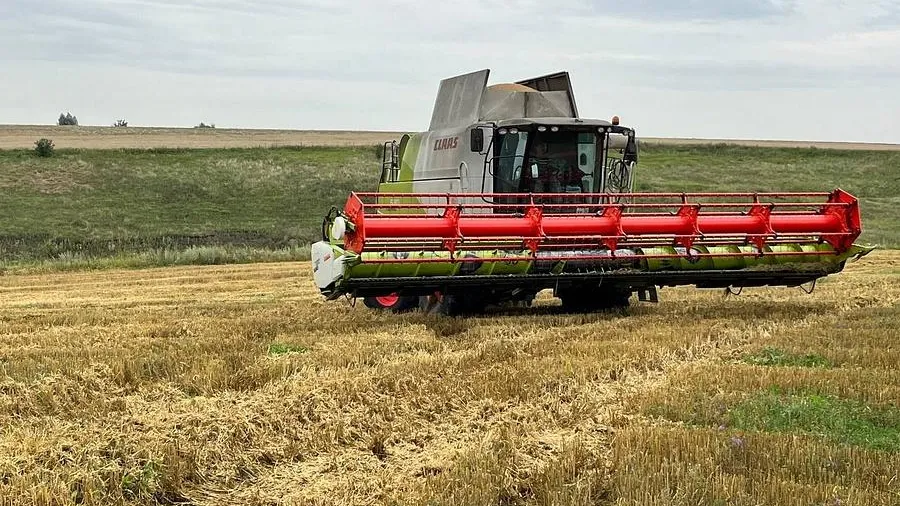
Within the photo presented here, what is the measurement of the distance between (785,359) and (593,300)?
11.0 feet

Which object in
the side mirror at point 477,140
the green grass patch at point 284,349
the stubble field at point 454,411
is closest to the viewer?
the stubble field at point 454,411

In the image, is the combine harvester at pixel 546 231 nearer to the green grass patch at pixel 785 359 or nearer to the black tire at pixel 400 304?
the black tire at pixel 400 304

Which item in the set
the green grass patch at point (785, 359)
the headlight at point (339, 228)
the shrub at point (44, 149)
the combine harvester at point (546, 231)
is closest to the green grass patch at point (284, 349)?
the combine harvester at point (546, 231)

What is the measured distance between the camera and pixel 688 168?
43.0 metres

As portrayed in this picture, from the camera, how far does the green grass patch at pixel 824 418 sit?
467 centimetres

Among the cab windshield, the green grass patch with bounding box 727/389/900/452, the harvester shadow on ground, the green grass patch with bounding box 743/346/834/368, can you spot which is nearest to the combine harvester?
the cab windshield

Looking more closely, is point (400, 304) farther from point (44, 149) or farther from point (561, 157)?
point (44, 149)

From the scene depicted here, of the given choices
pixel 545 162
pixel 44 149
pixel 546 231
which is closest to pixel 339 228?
pixel 546 231

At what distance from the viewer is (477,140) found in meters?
10.0

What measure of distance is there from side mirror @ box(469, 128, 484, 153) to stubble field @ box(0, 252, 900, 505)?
203 cm

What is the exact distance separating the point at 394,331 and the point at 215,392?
107 inches

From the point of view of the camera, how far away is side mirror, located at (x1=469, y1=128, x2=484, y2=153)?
10023 millimetres

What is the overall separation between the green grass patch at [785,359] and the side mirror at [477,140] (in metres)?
4.05

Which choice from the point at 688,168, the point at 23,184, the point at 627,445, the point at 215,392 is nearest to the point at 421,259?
the point at 215,392
